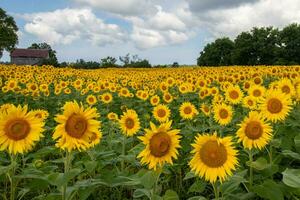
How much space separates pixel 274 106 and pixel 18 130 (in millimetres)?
3087

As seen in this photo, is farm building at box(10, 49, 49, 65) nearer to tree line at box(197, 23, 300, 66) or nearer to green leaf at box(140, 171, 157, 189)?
tree line at box(197, 23, 300, 66)

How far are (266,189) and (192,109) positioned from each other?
4.17 metres

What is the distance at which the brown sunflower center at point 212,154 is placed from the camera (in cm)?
341

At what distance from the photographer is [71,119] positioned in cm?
364

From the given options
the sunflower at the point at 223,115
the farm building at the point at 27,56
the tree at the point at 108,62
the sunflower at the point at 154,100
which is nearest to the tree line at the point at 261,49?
the tree at the point at 108,62

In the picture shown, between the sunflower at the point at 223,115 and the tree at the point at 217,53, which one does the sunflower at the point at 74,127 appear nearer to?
the sunflower at the point at 223,115

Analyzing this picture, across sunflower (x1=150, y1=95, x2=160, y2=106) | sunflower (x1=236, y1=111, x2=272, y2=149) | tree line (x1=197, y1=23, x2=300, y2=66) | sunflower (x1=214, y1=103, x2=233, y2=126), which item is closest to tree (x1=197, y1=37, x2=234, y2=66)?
tree line (x1=197, y1=23, x2=300, y2=66)

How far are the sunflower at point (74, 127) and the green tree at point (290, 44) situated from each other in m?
49.8

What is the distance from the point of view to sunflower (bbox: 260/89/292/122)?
5.57 m

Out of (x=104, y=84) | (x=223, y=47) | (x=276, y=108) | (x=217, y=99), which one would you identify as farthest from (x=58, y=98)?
(x=223, y=47)

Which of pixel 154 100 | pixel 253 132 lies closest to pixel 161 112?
pixel 154 100

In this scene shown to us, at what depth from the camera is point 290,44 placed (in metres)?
57.3

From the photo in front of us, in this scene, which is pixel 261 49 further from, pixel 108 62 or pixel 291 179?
pixel 291 179

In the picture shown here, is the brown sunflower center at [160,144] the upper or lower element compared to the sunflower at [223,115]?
upper
